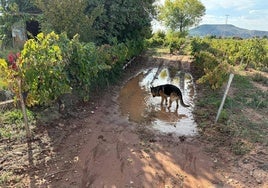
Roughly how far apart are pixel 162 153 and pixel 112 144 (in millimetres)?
1236

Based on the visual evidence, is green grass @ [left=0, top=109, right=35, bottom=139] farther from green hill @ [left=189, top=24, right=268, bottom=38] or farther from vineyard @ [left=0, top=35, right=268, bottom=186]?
green hill @ [left=189, top=24, right=268, bottom=38]

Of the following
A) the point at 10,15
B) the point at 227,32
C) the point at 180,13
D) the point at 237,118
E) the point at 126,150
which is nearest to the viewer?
the point at 126,150

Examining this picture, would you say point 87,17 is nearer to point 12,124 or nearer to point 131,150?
point 12,124

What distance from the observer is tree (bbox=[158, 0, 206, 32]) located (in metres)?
55.8

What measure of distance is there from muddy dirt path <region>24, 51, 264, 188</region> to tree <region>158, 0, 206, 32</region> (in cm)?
4865

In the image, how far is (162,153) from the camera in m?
6.45

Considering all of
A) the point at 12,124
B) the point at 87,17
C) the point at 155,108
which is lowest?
the point at 155,108

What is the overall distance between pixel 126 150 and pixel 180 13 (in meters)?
53.5

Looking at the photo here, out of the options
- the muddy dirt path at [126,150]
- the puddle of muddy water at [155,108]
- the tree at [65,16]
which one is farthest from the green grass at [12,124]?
the tree at [65,16]

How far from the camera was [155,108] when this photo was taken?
979cm

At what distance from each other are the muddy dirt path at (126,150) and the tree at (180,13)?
4865 centimetres

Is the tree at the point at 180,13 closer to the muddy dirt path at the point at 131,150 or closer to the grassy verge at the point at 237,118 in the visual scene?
the grassy verge at the point at 237,118

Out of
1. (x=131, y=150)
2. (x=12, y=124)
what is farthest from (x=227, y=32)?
(x=12, y=124)

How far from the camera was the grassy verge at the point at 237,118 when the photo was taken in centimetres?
713
